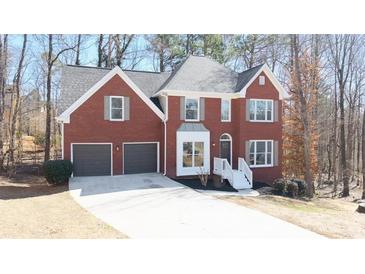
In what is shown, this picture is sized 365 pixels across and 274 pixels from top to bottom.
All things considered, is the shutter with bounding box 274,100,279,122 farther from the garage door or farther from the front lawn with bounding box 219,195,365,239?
the garage door

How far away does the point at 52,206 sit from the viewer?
10.6 m

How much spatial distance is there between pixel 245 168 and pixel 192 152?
324 centimetres

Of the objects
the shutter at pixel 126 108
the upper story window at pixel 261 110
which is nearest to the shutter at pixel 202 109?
the upper story window at pixel 261 110

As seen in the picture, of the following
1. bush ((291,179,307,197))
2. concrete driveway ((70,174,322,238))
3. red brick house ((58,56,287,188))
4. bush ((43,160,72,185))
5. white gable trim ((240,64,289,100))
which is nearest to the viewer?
concrete driveway ((70,174,322,238))

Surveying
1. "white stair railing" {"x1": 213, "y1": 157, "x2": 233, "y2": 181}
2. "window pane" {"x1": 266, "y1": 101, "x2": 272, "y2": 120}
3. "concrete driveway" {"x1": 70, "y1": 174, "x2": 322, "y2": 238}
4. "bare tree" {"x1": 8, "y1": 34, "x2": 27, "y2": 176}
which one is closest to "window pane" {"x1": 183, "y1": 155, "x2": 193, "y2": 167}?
"white stair railing" {"x1": 213, "y1": 157, "x2": 233, "y2": 181}

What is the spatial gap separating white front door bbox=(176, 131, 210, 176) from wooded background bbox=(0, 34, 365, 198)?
626 cm

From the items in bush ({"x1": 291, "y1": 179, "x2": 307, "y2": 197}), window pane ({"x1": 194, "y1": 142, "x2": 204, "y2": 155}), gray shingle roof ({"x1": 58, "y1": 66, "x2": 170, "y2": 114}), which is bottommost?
bush ({"x1": 291, "y1": 179, "x2": 307, "y2": 197})

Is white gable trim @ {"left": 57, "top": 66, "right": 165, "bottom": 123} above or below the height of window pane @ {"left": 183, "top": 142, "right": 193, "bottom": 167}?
above

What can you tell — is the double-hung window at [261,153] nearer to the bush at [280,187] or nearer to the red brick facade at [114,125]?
the bush at [280,187]

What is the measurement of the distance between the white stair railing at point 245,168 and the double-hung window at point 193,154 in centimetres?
233

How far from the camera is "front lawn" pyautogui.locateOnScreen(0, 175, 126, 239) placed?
7.61 meters

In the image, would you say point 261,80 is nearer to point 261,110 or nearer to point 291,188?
point 261,110

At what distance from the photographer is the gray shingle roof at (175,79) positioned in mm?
16750
